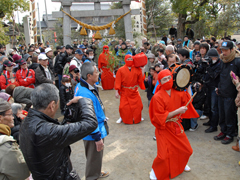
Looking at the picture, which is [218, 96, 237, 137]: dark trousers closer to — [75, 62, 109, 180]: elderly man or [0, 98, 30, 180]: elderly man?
[75, 62, 109, 180]: elderly man

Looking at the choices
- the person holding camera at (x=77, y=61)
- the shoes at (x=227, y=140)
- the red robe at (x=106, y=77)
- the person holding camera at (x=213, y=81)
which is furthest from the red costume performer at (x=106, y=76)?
the shoes at (x=227, y=140)

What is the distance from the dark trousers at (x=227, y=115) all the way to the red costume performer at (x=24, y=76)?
4.53m

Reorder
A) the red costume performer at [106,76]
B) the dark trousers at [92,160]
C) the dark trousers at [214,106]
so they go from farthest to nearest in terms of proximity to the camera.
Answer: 1. the red costume performer at [106,76]
2. the dark trousers at [214,106]
3. the dark trousers at [92,160]

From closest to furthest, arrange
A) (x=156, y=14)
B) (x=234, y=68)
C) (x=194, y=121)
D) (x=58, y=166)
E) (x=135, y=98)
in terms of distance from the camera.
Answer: (x=58, y=166) < (x=234, y=68) < (x=194, y=121) < (x=135, y=98) < (x=156, y=14)

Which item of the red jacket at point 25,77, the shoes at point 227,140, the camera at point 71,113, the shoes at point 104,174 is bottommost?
the shoes at point 104,174

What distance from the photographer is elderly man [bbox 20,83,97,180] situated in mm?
1549

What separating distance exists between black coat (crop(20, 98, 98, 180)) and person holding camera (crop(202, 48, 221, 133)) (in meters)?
3.61

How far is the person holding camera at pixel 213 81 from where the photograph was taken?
4414 mm

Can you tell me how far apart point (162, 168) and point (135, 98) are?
8.58 ft

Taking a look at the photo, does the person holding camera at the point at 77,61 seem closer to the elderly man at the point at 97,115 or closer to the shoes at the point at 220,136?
the elderly man at the point at 97,115

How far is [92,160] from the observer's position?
10.0ft

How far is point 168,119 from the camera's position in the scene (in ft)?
10.1

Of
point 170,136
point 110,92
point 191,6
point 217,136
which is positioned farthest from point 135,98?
point 191,6

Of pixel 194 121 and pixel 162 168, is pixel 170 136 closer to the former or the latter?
pixel 162 168
